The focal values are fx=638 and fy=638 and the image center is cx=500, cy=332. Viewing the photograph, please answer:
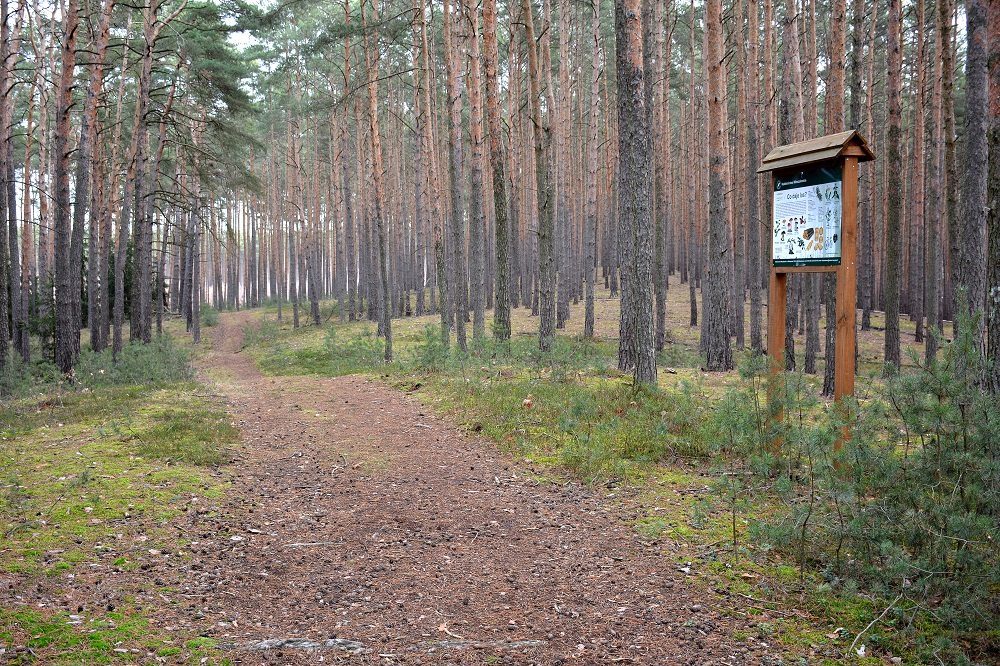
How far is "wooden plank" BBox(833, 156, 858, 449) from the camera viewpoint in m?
5.89

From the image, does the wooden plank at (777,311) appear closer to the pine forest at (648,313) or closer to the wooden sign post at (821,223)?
the wooden sign post at (821,223)

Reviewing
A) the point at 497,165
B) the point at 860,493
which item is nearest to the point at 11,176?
the point at 497,165

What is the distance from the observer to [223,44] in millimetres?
22203

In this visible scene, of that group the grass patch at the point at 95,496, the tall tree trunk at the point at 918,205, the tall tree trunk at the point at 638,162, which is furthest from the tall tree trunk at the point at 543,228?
the tall tree trunk at the point at 918,205

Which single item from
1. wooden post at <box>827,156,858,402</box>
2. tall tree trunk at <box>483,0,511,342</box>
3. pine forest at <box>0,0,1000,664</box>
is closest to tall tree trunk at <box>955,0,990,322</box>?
pine forest at <box>0,0,1000,664</box>

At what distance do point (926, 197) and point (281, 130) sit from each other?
125 ft

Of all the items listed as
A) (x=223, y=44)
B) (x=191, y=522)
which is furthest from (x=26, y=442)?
(x=223, y=44)

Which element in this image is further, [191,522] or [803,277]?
[803,277]

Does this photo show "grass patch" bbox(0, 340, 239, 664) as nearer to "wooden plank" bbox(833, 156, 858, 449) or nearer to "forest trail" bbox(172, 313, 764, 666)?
"forest trail" bbox(172, 313, 764, 666)

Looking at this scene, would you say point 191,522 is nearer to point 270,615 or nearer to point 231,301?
point 270,615

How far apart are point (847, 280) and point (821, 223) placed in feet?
2.07

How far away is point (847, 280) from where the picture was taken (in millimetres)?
5898

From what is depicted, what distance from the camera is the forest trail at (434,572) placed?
3717 millimetres

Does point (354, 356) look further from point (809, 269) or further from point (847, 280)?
point (847, 280)
